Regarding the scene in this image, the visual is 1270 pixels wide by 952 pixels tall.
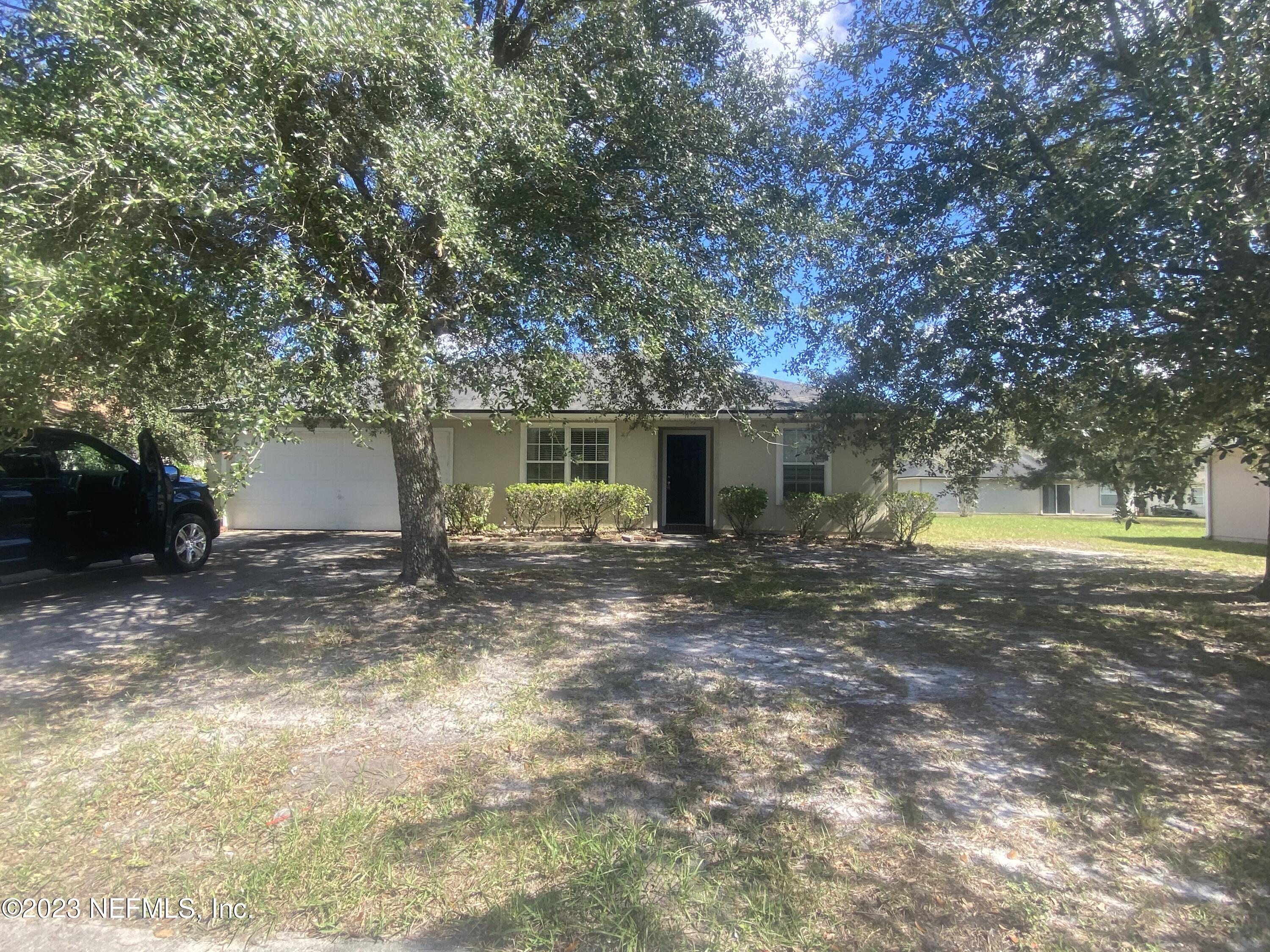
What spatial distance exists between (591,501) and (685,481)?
2538 millimetres

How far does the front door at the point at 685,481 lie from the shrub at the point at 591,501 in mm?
1720

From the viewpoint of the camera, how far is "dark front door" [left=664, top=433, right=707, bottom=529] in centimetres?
1481

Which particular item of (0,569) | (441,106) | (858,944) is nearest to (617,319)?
(441,106)

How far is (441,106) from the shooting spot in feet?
17.4

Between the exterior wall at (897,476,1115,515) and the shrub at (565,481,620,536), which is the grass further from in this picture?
the shrub at (565,481,620,536)

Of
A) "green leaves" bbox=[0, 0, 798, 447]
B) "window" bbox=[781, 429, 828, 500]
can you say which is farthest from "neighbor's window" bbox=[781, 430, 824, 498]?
"green leaves" bbox=[0, 0, 798, 447]

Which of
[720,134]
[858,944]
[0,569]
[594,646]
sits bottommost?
[858,944]

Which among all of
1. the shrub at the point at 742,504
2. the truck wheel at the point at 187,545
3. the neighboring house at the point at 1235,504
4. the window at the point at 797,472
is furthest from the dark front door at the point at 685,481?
the neighboring house at the point at 1235,504

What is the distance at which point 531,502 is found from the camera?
44.7 feet

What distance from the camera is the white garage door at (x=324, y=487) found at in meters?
14.7

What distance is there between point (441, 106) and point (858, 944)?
5682mm

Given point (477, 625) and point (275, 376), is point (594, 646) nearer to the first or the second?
point (477, 625)

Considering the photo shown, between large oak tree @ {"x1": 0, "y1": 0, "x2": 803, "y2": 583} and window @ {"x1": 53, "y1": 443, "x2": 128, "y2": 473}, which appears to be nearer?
large oak tree @ {"x1": 0, "y1": 0, "x2": 803, "y2": 583}

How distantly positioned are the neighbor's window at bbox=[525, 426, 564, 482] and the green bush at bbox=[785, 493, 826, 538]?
4578 millimetres
